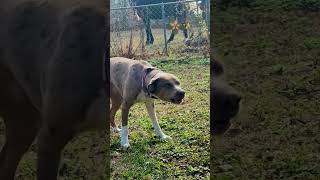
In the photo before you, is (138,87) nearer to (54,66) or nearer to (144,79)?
(144,79)

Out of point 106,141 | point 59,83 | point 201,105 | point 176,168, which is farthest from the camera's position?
point 201,105

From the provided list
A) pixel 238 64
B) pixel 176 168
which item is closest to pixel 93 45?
pixel 238 64

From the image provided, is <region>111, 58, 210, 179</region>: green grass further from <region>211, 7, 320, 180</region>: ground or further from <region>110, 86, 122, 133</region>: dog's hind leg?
<region>211, 7, 320, 180</region>: ground

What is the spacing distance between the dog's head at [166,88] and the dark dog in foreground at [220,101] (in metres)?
0.61

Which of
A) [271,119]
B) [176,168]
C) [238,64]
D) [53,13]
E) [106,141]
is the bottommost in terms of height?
[176,168]

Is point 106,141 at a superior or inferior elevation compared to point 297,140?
superior

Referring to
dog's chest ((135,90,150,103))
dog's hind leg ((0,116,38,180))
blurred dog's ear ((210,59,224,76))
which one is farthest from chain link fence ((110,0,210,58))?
dog's hind leg ((0,116,38,180))

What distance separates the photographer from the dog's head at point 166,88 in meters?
3.19

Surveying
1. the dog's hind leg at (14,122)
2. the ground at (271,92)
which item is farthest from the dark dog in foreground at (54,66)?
the ground at (271,92)

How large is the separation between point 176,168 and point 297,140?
72cm

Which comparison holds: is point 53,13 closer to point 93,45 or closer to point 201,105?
point 93,45

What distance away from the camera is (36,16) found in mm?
1696

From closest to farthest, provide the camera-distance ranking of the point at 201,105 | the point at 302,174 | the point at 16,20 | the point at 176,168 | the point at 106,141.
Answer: the point at 16,20 → the point at 106,141 → the point at 302,174 → the point at 176,168 → the point at 201,105

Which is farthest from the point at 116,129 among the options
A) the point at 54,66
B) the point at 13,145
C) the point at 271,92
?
the point at 54,66
